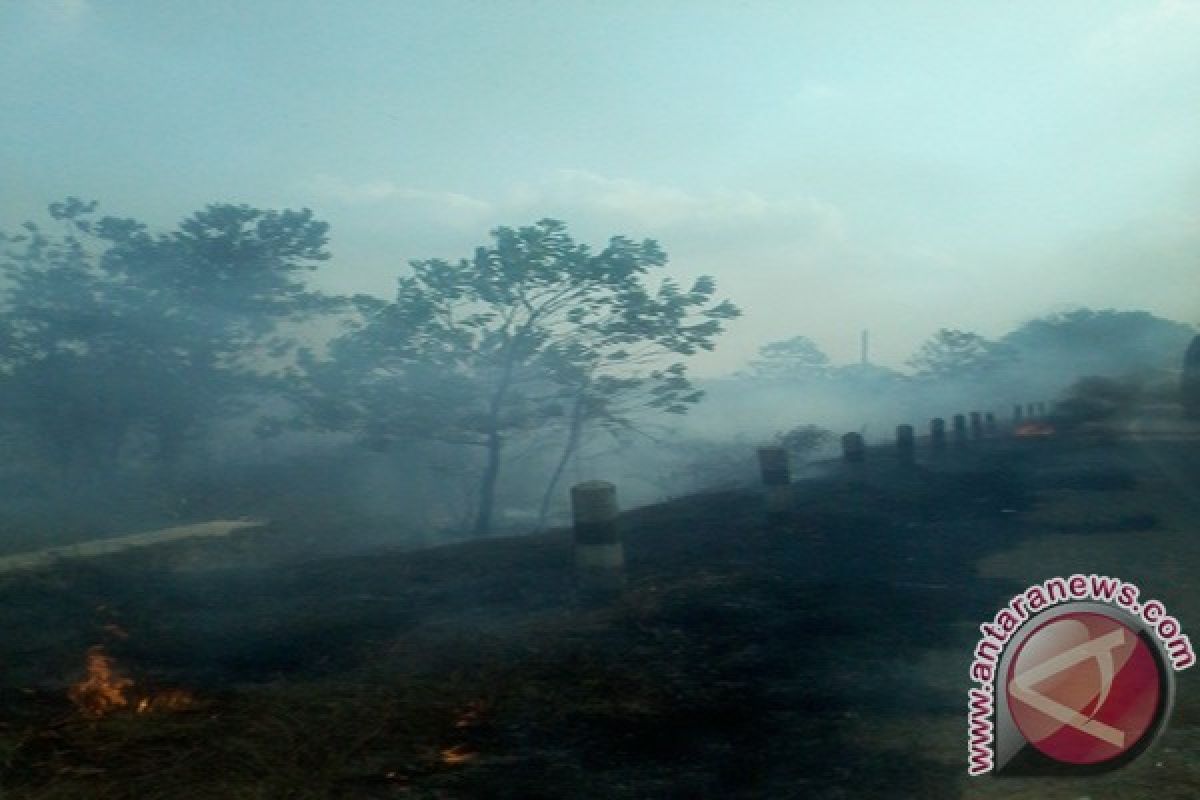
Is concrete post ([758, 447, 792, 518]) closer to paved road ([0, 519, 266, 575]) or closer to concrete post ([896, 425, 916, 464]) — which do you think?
paved road ([0, 519, 266, 575])

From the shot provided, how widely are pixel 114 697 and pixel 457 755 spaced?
1.65 metres

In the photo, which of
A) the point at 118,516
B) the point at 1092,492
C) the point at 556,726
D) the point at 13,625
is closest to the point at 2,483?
the point at 118,516

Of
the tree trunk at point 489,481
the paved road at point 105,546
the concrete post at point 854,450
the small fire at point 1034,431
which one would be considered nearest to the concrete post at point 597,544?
the paved road at point 105,546

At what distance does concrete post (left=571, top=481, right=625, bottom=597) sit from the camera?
6.05m

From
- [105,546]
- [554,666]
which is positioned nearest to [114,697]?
[554,666]

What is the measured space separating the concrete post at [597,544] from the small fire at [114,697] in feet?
9.44

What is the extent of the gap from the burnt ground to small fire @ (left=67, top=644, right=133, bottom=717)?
6 cm

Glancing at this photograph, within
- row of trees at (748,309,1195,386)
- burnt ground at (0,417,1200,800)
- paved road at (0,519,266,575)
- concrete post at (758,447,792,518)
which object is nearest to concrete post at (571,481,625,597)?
burnt ground at (0,417,1200,800)

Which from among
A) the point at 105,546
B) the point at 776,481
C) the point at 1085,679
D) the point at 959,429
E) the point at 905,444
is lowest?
the point at 105,546

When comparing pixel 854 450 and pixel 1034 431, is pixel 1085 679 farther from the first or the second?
pixel 1034 431

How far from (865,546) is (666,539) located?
6.27 ft

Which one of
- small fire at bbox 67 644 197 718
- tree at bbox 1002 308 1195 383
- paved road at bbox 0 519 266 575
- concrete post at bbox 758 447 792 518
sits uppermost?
tree at bbox 1002 308 1195 383

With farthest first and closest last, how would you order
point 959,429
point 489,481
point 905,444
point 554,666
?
Answer: point 959,429, point 905,444, point 489,481, point 554,666

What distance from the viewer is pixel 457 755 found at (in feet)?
10.2
